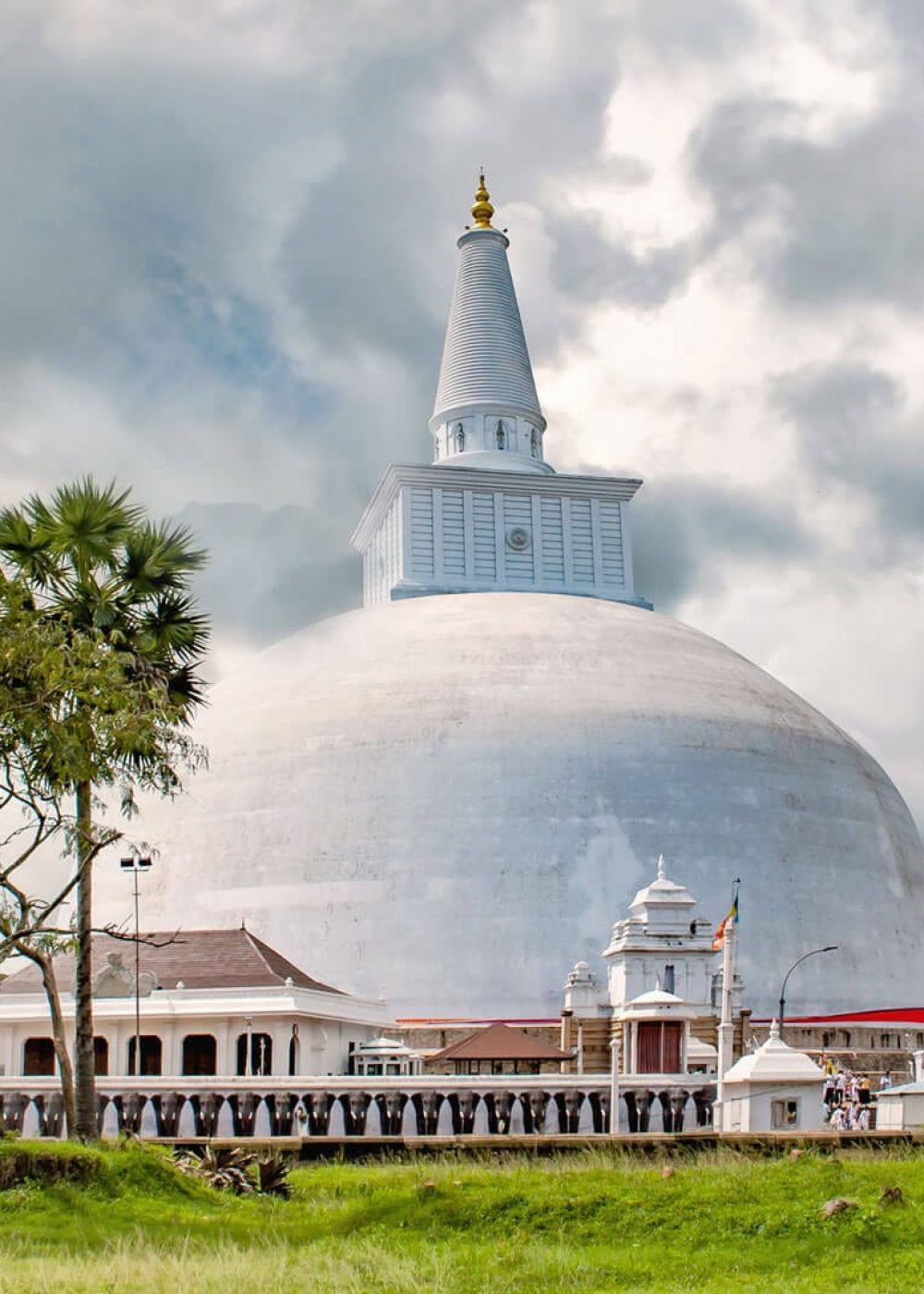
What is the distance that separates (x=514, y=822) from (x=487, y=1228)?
27830 millimetres

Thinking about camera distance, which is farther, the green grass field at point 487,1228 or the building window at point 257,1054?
the building window at point 257,1054

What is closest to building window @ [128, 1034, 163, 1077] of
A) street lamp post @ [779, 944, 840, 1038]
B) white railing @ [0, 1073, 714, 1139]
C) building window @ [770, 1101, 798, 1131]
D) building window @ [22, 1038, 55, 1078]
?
building window @ [22, 1038, 55, 1078]

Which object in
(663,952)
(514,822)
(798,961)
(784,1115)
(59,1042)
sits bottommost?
(784,1115)

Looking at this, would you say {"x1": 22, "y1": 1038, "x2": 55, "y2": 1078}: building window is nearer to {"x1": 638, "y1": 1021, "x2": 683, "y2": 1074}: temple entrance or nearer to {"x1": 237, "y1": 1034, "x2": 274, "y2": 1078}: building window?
{"x1": 237, "y1": 1034, "x2": 274, "y2": 1078}: building window

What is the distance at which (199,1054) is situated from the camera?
126ft

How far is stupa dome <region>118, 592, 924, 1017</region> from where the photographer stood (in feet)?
143

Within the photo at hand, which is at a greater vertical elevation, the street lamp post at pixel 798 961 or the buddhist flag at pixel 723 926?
the buddhist flag at pixel 723 926

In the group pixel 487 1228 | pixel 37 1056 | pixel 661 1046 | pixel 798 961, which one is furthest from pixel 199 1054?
pixel 487 1228

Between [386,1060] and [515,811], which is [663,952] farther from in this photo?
[386,1060]

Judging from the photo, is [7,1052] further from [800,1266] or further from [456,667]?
[800,1266]

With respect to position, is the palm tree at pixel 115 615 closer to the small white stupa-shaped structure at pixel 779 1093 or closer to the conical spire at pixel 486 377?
the small white stupa-shaped structure at pixel 779 1093

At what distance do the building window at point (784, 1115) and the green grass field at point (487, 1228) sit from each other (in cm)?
509

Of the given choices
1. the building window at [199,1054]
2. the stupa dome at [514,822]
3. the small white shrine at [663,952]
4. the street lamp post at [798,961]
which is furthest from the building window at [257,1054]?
the street lamp post at [798,961]

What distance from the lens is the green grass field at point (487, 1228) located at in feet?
46.9
